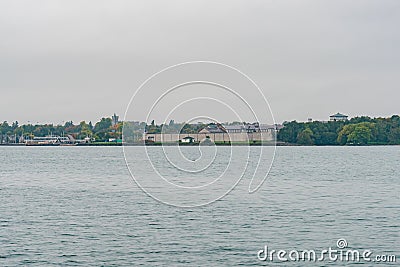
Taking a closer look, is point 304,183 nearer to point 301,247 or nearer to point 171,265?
point 301,247

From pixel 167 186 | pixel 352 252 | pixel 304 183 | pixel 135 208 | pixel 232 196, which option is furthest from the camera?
pixel 304 183

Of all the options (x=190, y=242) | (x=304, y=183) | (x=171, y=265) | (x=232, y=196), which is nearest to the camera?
(x=171, y=265)

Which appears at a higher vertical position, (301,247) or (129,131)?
(129,131)

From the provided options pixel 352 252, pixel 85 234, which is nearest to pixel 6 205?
pixel 85 234

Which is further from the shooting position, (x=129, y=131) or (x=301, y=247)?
(x=129, y=131)

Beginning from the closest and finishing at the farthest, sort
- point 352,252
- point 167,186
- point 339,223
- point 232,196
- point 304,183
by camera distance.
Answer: point 352,252, point 339,223, point 232,196, point 167,186, point 304,183

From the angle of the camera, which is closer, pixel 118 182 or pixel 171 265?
pixel 171 265

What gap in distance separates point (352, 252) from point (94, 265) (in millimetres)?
10751

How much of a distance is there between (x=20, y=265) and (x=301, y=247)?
11.8m

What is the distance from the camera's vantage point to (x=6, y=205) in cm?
4703

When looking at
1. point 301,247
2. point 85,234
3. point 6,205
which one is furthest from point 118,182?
point 301,247

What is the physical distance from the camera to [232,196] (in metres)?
51.7

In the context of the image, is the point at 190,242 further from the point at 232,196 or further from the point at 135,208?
the point at 232,196

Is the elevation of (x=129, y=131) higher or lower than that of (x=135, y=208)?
higher
